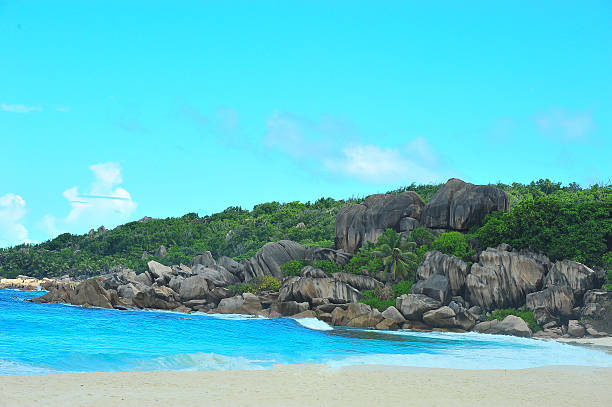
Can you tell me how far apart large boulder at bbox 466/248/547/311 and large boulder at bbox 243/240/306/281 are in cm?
2902

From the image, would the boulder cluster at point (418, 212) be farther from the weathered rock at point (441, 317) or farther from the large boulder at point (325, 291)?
the weathered rock at point (441, 317)

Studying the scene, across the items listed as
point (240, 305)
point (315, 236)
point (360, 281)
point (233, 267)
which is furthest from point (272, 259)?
point (315, 236)

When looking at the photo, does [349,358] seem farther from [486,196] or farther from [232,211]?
[232,211]

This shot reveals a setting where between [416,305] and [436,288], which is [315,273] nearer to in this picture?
[416,305]

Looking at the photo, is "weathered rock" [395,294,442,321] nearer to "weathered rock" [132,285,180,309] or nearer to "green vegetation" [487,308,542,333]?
"green vegetation" [487,308,542,333]

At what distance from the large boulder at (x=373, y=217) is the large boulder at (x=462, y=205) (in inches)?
127

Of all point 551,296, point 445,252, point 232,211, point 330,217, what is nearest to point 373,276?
point 445,252

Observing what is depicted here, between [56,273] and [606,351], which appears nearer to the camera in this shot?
[606,351]

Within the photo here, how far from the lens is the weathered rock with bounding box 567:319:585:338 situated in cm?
3922

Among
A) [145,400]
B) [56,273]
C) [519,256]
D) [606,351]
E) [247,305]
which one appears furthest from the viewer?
[56,273]

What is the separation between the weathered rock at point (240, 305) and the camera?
2296 inches

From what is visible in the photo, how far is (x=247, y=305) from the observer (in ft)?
192

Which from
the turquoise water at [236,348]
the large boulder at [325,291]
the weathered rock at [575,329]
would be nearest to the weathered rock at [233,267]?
the large boulder at [325,291]

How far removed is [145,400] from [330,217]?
329 feet
